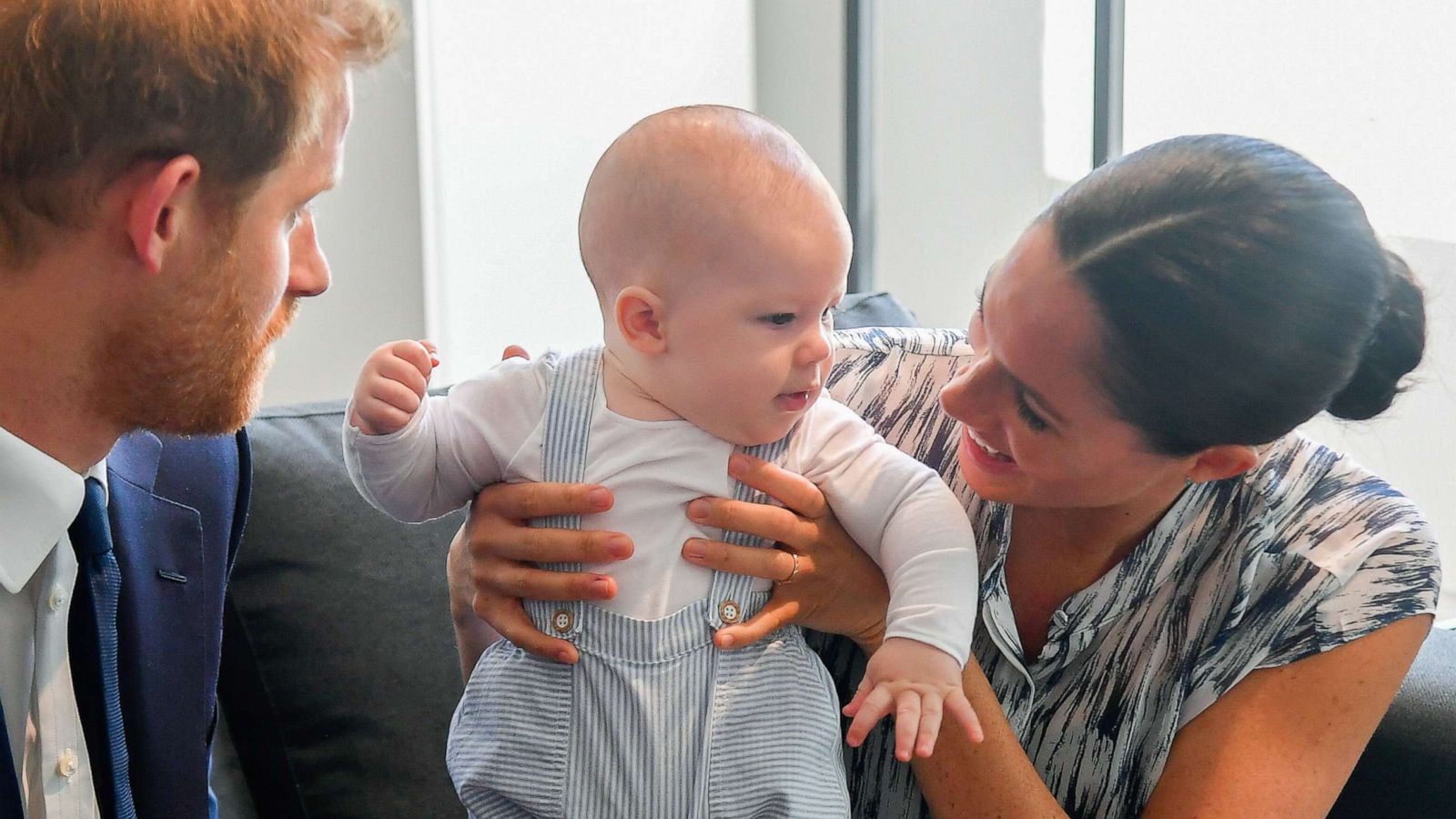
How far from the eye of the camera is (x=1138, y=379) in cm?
120

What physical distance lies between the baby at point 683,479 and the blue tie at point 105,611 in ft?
0.79

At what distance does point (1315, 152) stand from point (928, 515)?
8.44ft

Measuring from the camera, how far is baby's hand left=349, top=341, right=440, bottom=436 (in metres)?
1.21

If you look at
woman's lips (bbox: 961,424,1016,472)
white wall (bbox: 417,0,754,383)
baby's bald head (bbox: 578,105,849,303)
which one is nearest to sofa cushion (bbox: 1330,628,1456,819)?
woman's lips (bbox: 961,424,1016,472)

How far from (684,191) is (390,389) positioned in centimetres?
32

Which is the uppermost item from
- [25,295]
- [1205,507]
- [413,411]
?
[25,295]

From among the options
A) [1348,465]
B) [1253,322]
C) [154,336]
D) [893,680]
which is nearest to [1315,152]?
[1348,465]

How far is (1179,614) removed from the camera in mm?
1362

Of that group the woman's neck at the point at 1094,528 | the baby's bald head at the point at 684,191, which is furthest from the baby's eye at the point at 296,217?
the woman's neck at the point at 1094,528

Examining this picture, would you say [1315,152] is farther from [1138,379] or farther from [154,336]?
[154,336]

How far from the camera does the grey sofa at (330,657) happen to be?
5.34 ft

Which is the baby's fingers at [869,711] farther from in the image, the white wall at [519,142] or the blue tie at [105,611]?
the white wall at [519,142]

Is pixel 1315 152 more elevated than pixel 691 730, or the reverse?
pixel 1315 152

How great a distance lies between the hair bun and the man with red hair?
0.97 m
